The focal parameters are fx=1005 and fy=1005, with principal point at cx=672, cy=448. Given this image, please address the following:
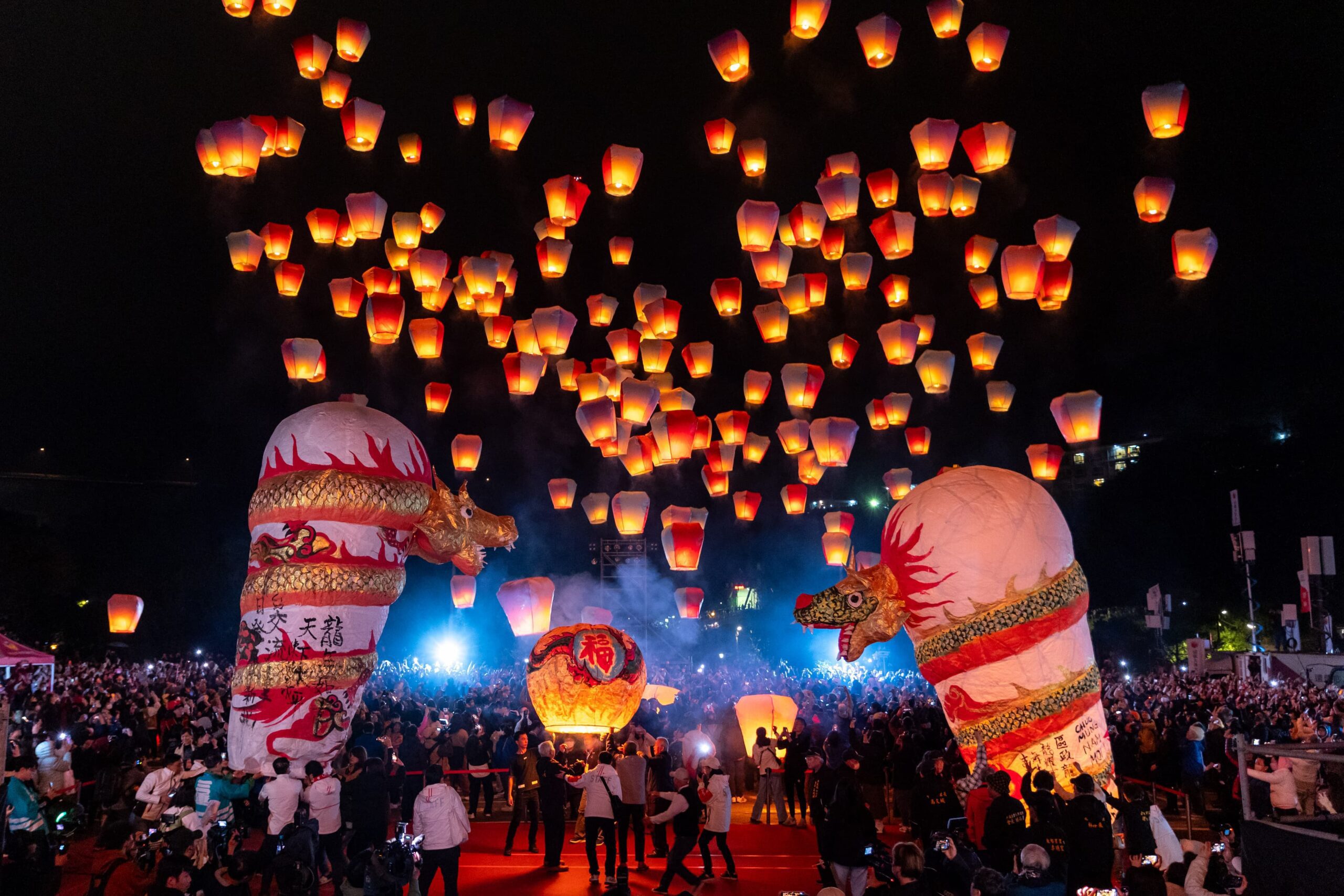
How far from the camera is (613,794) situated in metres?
9.57

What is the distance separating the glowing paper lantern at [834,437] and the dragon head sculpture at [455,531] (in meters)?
9.04

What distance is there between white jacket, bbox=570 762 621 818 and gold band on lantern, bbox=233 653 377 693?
302cm

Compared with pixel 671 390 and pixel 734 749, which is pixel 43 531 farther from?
pixel 734 749

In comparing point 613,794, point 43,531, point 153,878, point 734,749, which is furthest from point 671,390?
point 43,531

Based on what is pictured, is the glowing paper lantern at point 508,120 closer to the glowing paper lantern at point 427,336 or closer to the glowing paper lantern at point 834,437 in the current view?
the glowing paper lantern at point 427,336

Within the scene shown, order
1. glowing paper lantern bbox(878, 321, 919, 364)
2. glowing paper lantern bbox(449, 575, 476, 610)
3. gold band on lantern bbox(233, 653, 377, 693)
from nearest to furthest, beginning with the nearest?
1. gold band on lantern bbox(233, 653, 377, 693)
2. glowing paper lantern bbox(878, 321, 919, 364)
3. glowing paper lantern bbox(449, 575, 476, 610)

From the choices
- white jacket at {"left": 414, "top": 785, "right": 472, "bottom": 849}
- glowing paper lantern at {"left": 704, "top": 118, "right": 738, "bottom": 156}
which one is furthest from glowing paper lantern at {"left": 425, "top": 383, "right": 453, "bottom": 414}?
white jacket at {"left": 414, "top": 785, "right": 472, "bottom": 849}

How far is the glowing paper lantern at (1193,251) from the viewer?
15.0m

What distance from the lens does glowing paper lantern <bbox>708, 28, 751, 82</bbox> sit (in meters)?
15.8

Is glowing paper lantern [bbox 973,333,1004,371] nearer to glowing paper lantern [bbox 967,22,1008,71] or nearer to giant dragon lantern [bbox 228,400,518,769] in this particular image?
glowing paper lantern [bbox 967,22,1008,71]

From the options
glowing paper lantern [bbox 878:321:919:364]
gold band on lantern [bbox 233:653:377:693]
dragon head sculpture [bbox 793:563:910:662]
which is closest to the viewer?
dragon head sculpture [bbox 793:563:910:662]

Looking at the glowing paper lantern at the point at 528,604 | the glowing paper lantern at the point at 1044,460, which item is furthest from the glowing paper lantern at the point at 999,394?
the glowing paper lantern at the point at 528,604

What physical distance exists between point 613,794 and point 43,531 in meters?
30.3

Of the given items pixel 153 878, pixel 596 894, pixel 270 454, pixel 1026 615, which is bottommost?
pixel 596 894
